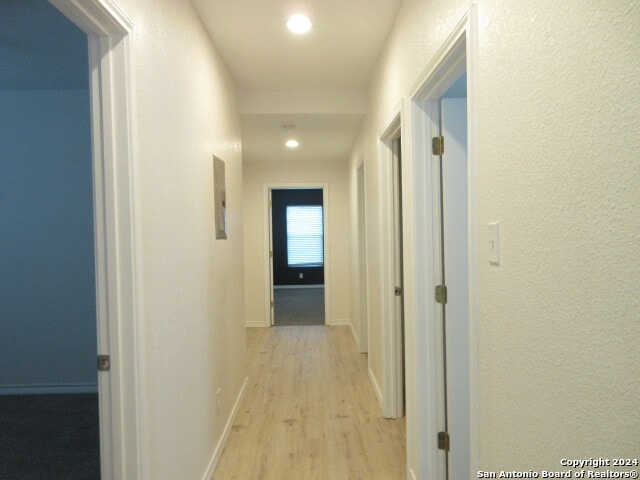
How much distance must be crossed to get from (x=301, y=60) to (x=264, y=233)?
3239mm

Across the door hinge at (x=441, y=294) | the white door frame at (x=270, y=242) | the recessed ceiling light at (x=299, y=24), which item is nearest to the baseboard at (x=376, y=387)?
the door hinge at (x=441, y=294)

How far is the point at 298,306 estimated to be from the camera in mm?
7578

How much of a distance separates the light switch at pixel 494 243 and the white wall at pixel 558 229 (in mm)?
23

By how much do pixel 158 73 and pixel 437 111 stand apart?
1.26 m

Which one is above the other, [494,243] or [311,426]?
[494,243]

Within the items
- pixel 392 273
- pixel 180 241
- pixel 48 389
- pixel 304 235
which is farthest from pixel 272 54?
pixel 304 235

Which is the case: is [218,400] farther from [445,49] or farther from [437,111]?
[445,49]

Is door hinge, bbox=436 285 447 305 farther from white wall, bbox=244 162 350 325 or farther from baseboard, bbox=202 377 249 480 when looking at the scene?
white wall, bbox=244 162 350 325

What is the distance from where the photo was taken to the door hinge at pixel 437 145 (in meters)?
1.90

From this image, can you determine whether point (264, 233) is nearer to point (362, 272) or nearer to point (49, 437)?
point (362, 272)

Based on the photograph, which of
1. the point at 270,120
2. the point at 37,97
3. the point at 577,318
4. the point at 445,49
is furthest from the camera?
the point at 270,120

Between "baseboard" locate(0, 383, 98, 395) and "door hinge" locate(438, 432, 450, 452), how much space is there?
9.38ft

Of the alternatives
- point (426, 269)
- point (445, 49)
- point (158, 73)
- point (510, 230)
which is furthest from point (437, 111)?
point (158, 73)

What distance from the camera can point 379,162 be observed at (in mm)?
2895
